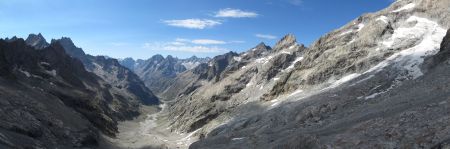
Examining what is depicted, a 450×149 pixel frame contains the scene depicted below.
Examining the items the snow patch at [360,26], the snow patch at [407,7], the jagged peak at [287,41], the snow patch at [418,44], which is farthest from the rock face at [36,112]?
the jagged peak at [287,41]

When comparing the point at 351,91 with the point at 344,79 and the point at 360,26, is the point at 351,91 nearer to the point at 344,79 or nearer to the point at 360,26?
the point at 344,79

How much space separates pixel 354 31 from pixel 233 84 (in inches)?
2375

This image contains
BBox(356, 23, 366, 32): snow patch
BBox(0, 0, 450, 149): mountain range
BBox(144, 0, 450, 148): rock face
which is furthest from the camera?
BBox(356, 23, 366, 32): snow patch

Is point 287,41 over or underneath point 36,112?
Result: over

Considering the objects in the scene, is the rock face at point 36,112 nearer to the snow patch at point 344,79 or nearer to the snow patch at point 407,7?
the snow patch at point 344,79

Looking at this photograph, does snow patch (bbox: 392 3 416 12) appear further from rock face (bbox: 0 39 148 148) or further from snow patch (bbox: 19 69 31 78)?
snow patch (bbox: 19 69 31 78)

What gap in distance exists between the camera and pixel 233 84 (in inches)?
6412

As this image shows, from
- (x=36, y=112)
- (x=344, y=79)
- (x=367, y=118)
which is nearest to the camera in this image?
(x=367, y=118)

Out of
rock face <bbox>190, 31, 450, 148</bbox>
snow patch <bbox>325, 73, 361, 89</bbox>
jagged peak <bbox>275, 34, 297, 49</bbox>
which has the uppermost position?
jagged peak <bbox>275, 34, 297, 49</bbox>

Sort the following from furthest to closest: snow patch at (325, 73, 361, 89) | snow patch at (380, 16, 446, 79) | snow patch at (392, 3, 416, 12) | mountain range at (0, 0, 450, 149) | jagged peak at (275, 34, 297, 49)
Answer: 1. jagged peak at (275, 34, 297, 49)
2. snow patch at (392, 3, 416, 12)
3. snow patch at (325, 73, 361, 89)
4. snow patch at (380, 16, 446, 79)
5. mountain range at (0, 0, 450, 149)

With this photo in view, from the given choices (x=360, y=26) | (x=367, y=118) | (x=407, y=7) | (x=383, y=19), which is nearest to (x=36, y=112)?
(x=367, y=118)

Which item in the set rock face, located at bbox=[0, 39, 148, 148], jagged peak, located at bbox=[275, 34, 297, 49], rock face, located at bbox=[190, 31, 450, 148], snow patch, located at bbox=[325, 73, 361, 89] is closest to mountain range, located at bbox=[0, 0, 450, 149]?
rock face, located at bbox=[190, 31, 450, 148]

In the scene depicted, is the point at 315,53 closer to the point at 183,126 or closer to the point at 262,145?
the point at 183,126

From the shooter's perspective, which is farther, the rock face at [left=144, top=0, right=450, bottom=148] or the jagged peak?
the jagged peak
